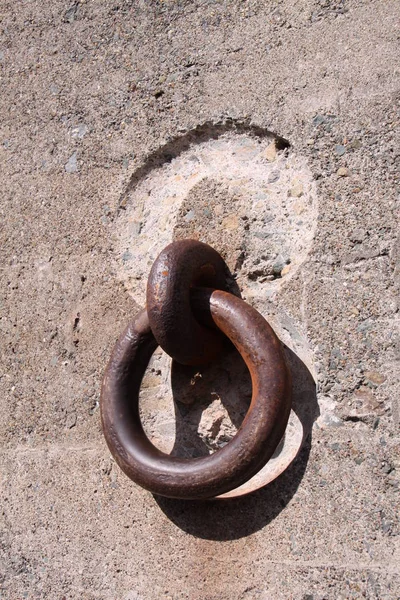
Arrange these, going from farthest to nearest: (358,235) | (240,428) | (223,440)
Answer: (223,440) → (358,235) → (240,428)

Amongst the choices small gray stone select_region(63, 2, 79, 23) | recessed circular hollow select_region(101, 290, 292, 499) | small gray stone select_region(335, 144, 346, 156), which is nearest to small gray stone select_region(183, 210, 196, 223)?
recessed circular hollow select_region(101, 290, 292, 499)

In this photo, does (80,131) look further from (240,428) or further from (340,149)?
(240,428)

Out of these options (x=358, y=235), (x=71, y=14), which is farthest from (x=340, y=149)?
Result: (x=71, y=14)

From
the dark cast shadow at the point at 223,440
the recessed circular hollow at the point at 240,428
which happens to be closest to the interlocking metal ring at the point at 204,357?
the recessed circular hollow at the point at 240,428

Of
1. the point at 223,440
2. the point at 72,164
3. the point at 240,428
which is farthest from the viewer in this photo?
the point at 72,164

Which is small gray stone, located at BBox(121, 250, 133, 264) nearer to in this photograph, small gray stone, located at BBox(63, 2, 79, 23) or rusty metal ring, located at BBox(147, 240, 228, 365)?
rusty metal ring, located at BBox(147, 240, 228, 365)
